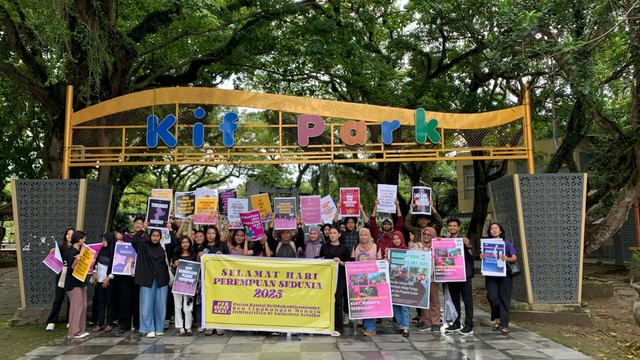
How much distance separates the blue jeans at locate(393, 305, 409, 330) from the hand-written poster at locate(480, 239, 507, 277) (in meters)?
1.40

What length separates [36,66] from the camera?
1089 cm

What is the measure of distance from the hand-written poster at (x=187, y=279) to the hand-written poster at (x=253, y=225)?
1295 mm

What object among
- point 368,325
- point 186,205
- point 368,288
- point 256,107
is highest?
point 256,107

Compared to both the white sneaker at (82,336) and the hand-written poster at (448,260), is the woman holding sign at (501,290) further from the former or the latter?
the white sneaker at (82,336)

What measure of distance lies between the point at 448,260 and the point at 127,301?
211 inches

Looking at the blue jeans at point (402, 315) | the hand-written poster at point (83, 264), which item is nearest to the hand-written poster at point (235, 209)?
the hand-written poster at point (83, 264)

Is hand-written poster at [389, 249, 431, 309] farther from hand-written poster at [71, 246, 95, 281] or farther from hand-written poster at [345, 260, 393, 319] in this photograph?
hand-written poster at [71, 246, 95, 281]

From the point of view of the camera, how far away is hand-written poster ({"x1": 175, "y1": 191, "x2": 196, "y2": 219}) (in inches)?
354

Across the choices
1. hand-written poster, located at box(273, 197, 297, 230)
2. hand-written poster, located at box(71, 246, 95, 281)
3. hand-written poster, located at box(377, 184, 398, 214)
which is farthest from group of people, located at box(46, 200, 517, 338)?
hand-written poster, located at box(377, 184, 398, 214)

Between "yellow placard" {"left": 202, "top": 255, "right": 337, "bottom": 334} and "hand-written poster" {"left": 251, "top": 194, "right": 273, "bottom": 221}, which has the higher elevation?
"hand-written poster" {"left": 251, "top": 194, "right": 273, "bottom": 221}

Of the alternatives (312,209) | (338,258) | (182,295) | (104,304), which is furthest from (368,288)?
(104,304)

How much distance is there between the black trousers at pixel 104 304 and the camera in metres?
7.84

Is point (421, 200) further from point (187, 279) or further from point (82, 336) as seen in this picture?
point (82, 336)

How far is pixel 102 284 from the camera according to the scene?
25.4ft
